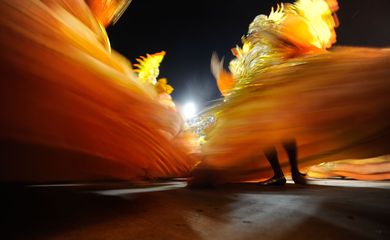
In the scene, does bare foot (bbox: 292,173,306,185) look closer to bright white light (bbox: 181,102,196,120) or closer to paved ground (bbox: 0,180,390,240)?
paved ground (bbox: 0,180,390,240)

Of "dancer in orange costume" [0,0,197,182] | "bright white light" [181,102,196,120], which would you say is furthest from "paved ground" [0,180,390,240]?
"bright white light" [181,102,196,120]

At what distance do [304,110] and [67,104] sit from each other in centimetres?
201

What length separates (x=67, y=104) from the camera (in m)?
1.95

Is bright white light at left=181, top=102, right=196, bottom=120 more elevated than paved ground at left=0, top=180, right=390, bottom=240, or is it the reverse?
Answer: bright white light at left=181, top=102, right=196, bottom=120

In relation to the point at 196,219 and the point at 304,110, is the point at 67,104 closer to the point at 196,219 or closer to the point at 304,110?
the point at 196,219

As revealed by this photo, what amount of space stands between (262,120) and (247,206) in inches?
32.5

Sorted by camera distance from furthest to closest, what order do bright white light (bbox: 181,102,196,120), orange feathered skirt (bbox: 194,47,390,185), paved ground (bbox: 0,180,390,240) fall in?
bright white light (bbox: 181,102,196,120)
orange feathered skirt (bbox: 194,47,390,185)
paved ground (bbox: 0,180,390,240)

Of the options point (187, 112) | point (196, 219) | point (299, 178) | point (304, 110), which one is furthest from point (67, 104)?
point (187, 112)

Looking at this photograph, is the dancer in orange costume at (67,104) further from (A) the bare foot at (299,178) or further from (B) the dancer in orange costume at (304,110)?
(A) the bare foot at (299,178)

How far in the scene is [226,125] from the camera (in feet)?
8.09

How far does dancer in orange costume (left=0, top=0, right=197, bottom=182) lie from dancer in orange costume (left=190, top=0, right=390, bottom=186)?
2.56 feet

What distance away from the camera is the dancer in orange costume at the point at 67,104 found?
1723 mm

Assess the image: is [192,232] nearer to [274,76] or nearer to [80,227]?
[80,227]

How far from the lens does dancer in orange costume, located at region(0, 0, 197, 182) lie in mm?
1723
